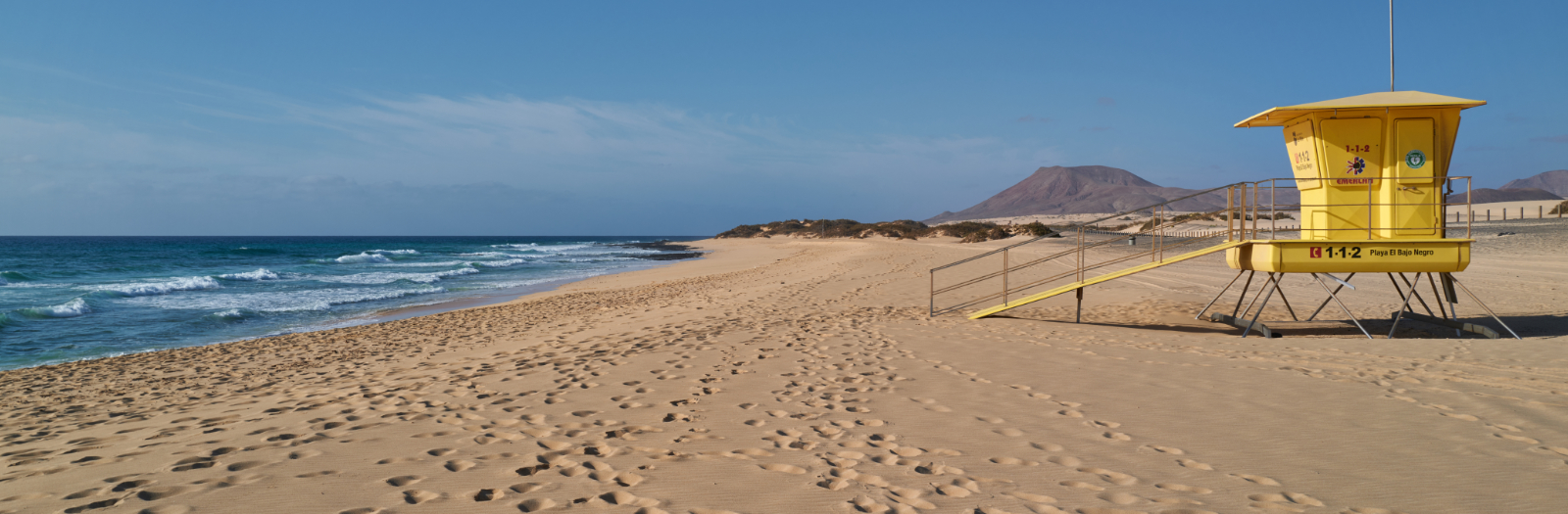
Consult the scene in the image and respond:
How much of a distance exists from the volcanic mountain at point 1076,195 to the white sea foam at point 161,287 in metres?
129

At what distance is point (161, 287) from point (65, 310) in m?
5.90

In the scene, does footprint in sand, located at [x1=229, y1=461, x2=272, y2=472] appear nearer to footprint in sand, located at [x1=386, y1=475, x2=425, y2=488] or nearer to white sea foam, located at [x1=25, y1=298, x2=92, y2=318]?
footprint in sand, located at [x1=386, y1=475, x2=425, y2=488]

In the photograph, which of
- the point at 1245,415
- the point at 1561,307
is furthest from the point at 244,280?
the point at 1561,307

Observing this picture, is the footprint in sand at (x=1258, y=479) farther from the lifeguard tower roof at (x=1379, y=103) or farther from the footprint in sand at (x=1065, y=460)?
the lifeguard tower roof at (x=1379, y=103)

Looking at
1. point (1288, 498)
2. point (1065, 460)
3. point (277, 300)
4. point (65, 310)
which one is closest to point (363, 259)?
point (277, 300)

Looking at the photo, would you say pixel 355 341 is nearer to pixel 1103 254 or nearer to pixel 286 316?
pixel 286 316

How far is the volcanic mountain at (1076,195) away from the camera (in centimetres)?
13500

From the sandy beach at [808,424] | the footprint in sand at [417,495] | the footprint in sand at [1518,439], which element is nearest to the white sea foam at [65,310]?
the sandy beach at [808,424]

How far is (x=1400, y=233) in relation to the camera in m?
8.44

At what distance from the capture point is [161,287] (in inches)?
742

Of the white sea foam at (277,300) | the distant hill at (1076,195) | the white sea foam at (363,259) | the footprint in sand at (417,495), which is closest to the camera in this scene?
the footprint in sand at (417,495)

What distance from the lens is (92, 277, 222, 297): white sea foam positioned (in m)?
17.8

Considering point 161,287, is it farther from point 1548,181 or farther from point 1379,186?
point 1548,181

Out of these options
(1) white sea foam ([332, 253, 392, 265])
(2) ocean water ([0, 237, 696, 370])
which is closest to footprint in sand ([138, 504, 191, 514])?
(2) ocean water ([0, 237, 696, 370])
